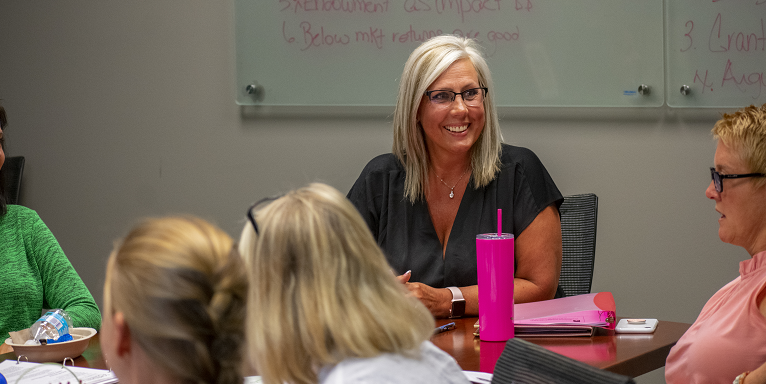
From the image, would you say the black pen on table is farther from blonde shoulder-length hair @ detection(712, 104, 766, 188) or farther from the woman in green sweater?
the woman in green sweater

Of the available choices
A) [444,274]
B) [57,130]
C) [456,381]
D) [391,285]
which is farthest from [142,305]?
[57,130]

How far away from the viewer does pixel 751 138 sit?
1.65 metres

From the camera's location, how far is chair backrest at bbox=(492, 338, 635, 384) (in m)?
1.06

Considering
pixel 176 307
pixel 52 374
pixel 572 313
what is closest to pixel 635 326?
pixel 572 313

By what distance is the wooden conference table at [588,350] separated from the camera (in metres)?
1.52

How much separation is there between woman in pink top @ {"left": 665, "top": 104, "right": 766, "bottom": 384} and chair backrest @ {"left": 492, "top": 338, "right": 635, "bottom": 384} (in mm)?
594

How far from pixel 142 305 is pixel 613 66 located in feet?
7.76

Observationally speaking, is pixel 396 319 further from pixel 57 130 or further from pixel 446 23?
pixel 57 130

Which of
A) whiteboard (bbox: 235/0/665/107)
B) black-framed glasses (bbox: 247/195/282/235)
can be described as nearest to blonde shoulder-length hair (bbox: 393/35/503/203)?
whiteboard (bbox: 235/0/665/107)

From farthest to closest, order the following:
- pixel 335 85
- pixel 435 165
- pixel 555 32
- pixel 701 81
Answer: pixel 335 85, pixel 555 32, pixel 701 81, pixel 435 165

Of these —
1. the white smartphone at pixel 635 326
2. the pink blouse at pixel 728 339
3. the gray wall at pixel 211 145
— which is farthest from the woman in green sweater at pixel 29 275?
the pink blouse at pixel 728 339

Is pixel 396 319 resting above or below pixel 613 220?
above

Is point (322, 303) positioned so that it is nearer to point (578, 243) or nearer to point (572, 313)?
point (572, 313)

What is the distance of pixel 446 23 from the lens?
3174mm
